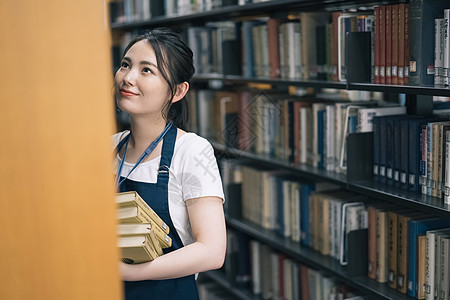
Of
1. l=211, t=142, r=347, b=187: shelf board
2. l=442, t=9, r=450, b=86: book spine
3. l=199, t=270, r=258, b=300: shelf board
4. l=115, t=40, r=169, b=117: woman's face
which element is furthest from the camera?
l=199, t=270, r=258, b=300: shelf board

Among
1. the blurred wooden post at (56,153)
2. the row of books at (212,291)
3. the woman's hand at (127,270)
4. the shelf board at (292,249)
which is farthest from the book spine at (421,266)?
the row of books at (212,291)

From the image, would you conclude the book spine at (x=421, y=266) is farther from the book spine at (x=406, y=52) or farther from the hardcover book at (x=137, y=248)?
the hardcover book at (x=137, y=248)

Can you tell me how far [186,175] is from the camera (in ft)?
4.92

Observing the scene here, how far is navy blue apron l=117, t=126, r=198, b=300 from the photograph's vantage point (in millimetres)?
1533

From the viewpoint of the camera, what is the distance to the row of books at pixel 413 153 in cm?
183

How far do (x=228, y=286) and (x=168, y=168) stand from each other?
174cm

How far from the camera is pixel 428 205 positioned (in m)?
1.78

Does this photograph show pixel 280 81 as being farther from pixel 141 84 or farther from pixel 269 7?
pixel 141 84

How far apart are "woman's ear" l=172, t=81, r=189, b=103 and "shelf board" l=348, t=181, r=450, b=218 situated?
81 cm

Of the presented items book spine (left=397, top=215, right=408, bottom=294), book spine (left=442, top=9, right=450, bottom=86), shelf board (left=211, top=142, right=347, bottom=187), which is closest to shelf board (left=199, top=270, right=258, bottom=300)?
shelf board (left=211, top=142, right=347, bottom=187)

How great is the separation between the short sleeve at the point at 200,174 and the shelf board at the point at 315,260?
0.91 meters

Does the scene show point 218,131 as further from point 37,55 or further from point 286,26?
point 37,55

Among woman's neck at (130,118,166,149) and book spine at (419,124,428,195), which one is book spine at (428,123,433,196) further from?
woman's neck at (130,118,166,149)

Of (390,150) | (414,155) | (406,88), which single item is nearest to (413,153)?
(414,155)
